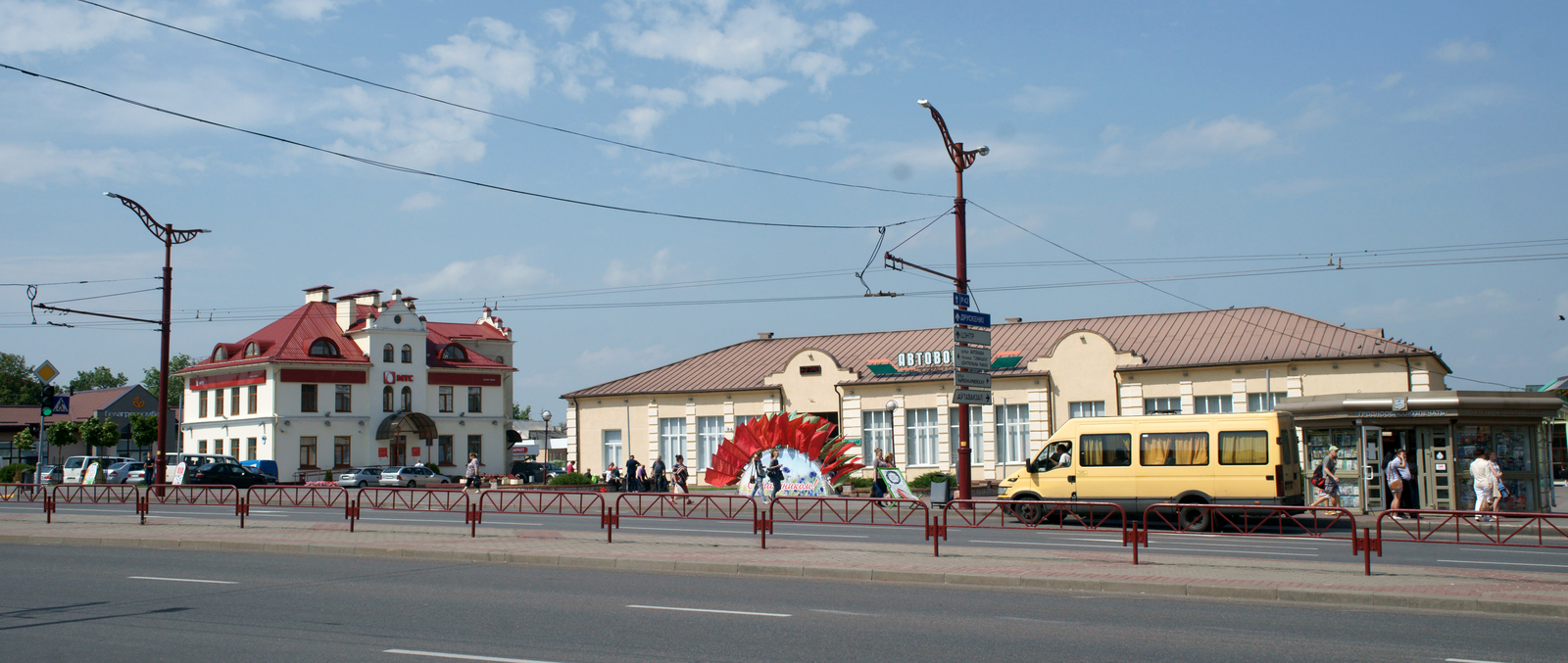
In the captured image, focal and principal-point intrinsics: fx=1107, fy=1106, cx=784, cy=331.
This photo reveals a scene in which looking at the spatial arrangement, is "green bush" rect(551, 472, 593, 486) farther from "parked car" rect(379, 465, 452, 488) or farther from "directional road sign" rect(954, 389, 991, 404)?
"directional road sign" rect(954, 389, 991, 404)

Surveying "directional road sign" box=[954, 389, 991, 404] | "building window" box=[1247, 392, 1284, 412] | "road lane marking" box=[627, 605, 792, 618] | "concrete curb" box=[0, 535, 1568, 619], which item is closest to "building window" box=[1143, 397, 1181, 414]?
"building window" box=[1247, 392, 1284, 412]

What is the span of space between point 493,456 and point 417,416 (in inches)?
237

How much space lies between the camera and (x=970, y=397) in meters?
24.3

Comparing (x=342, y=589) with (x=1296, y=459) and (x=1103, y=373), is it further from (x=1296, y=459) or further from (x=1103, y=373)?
(x=1103, y=373)

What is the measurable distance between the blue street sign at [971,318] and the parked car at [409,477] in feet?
110

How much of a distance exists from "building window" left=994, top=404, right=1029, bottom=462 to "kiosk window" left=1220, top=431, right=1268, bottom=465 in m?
16.1

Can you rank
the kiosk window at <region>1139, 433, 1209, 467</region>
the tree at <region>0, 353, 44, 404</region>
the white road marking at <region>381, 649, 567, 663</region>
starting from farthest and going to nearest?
1. the tree at <region>0, 353, 44, 404</region>
2. the kiosk window at <region>1139, 433, 1209, 467</region>
3. the white road marking at <region>381, 649, 567, 663</region>

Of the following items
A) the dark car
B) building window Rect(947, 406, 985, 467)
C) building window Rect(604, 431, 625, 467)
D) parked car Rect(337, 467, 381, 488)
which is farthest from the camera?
parked car Rect(337, 467, 381, 488)

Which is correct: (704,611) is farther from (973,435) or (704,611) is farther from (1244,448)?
(973,435)

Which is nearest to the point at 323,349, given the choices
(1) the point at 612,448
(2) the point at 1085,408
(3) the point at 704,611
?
(1) the point at 612,448

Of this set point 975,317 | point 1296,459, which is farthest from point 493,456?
point 1296,459

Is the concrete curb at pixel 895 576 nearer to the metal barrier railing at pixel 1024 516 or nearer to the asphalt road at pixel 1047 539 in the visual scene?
the asphalt road at pixel 1047 539

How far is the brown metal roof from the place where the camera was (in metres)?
34.7

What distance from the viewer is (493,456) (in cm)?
6744
